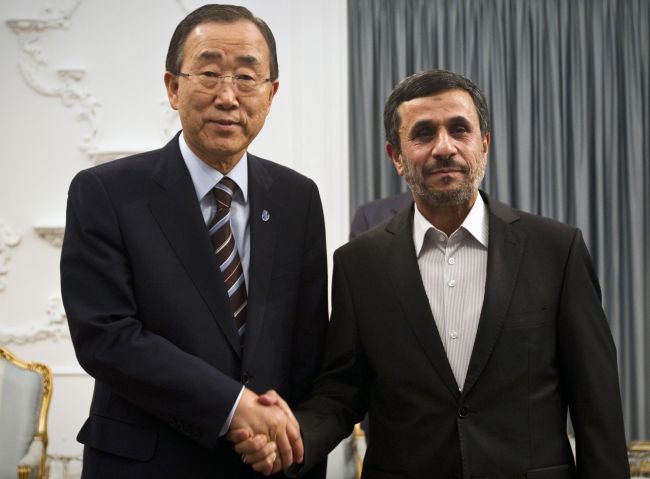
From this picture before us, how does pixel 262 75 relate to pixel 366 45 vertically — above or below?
below

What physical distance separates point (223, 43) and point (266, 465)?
0.90 meters

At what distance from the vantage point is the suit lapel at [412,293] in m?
1.75

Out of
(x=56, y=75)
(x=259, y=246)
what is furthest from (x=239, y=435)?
(x=56, y=75)

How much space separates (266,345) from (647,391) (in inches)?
134

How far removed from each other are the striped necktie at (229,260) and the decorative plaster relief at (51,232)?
275 centimetres

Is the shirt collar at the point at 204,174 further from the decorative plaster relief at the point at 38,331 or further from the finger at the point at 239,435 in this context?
the decorative plaster relief at the point at 38,331

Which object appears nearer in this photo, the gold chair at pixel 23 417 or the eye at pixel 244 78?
the eye at pixel 244 78

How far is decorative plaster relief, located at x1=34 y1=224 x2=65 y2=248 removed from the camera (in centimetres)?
431

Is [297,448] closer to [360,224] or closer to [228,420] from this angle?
[228,420]

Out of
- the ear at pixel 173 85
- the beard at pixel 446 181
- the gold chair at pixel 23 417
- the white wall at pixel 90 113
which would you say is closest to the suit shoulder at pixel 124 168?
the ear at pixel 173 85

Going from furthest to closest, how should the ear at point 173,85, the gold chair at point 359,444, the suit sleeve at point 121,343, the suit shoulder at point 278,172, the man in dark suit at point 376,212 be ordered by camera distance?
1. the man in dark suit at point 376,212
2. the gold chair at point 359,444
3. the suit shoulder at point 278,172
4. the ear at point 173,85
5. the suit sleeve at point 121,343

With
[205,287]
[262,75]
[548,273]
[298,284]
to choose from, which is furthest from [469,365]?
[262,75]

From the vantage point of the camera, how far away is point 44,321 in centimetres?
434

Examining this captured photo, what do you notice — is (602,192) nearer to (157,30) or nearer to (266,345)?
(157,30)
